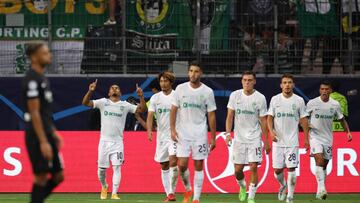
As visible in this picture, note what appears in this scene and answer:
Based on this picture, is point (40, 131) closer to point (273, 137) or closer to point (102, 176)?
point (273, 137)

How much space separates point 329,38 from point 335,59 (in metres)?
0.54

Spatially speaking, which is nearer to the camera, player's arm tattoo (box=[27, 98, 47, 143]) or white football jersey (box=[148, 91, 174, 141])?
player's arm tattoo (box=[27, 98, 47, 143])

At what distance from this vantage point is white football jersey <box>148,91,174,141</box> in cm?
1919

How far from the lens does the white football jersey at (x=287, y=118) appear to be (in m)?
18.2

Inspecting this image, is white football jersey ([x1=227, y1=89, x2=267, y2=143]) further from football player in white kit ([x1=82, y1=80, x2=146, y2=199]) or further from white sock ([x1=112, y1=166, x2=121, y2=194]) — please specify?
white sock ([x1=112, y1=166, x2=121, y2=194])

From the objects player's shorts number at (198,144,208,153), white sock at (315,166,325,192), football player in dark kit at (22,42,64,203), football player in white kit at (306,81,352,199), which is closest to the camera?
football player in dark kit at (22,42,64,203)

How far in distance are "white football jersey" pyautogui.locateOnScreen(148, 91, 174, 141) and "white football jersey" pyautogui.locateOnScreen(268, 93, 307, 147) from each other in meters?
2.01

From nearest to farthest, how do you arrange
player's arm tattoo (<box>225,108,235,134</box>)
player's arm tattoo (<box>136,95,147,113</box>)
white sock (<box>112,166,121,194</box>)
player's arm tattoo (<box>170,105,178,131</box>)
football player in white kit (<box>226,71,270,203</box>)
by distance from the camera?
player's arm tattoo (<box>170,105,178,131</box>), player's arm tattoo (<box>225,108,235,134</box>), football player in white kit (<box>226,71,270,203</box>), white sock (<box>112,166,121,194</box>), player's arm tattoo (<box>136,95,147,113</box>)

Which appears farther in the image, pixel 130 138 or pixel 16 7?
pixel 16 7

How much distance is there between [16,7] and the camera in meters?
24.9

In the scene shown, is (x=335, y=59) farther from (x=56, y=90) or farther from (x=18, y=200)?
(x=18, y=200)

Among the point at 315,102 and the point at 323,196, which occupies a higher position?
the point at 315,102

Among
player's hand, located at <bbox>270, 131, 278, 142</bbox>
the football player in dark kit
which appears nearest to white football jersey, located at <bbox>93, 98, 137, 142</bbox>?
player's hand, located at <bbox>270, 131, 278, 142</bbox>

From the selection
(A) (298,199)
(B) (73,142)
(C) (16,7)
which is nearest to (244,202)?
Answer: (A) (298,199)
